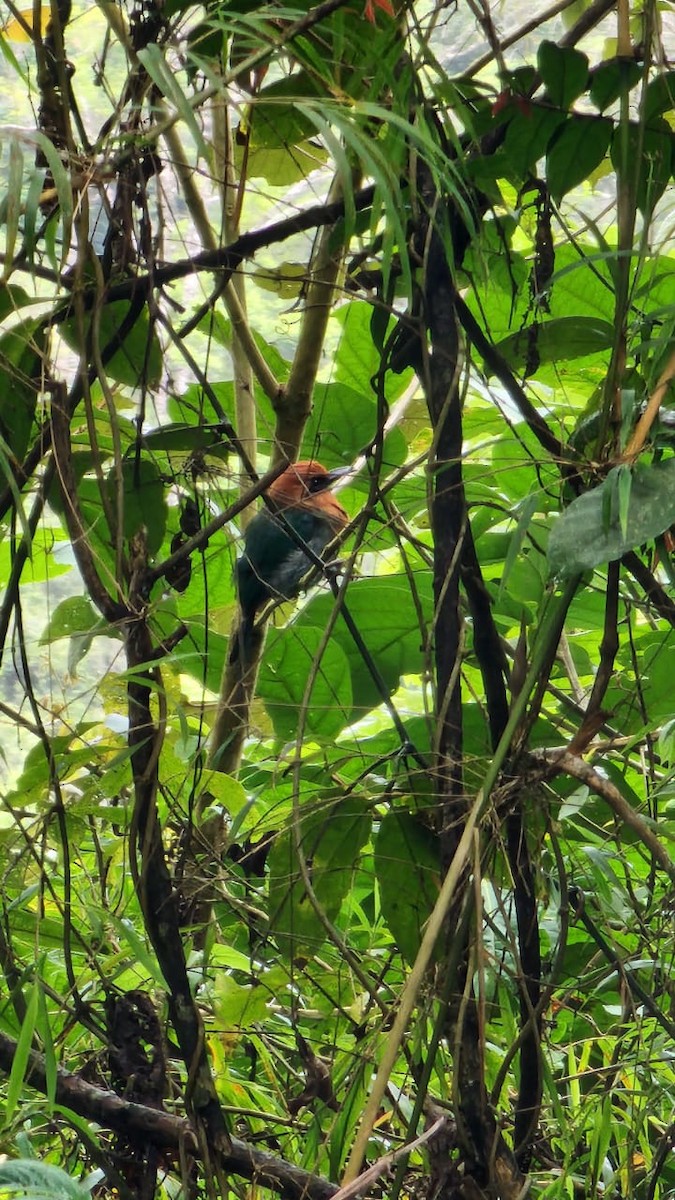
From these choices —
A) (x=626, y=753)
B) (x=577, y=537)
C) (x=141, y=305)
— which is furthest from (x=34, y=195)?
(x=626, y=753)

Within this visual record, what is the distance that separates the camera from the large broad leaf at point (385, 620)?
1305 millimetres

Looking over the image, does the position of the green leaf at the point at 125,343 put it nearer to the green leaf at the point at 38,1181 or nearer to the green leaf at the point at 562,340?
the green leaf at the point at 562,340

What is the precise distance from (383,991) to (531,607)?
1.57 ft

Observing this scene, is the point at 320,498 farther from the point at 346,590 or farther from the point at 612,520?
A: the point at 612,520

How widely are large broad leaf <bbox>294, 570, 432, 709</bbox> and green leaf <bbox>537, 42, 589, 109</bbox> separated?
54cm

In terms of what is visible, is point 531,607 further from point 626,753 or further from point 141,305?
point 141,305

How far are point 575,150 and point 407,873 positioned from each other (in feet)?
1.91

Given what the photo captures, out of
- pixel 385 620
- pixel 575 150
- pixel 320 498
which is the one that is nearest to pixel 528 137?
pixel 575 150

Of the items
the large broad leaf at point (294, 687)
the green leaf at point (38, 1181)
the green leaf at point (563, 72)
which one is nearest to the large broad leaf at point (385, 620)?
the large broad leaf at point (294, 687)

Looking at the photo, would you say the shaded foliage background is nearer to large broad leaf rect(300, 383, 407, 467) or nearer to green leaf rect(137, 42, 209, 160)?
green leaf rect(137, 42, 209, 160)

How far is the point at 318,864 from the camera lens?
948mm

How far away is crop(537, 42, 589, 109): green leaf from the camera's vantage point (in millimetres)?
869

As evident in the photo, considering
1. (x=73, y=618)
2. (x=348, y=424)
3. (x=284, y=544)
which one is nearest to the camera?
(x=73, y=618)

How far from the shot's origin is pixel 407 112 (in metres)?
0.80
